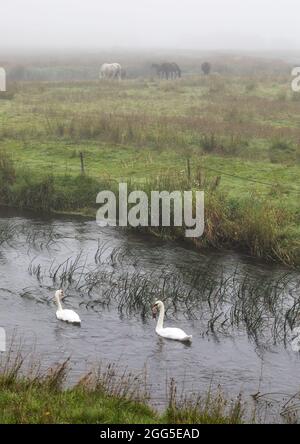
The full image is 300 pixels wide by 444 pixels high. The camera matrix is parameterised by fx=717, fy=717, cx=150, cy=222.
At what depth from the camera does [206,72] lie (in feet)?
235

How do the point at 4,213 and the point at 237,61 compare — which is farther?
the point at 237,61

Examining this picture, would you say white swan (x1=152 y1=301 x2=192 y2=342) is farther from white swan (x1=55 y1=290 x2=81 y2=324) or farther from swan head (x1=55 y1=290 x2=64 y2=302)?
swan head (x1=55 y1=290 x2=64 y2=302)

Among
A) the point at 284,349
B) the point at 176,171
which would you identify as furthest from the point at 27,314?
the point at 176,171

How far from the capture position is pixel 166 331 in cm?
1750

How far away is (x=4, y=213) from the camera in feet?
92.1

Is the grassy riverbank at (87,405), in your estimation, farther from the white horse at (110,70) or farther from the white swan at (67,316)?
the white horse at (110,70)

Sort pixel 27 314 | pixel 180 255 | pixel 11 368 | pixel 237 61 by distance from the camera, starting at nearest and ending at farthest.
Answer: pixel 11 368, pixel 27 314, pixel 180 255, pixel 237 61

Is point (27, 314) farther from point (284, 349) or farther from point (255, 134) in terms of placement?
point (255, 134)

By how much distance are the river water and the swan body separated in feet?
0.51

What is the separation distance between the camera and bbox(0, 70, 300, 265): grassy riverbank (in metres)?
24.8

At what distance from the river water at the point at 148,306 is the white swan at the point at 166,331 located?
0.57ft
